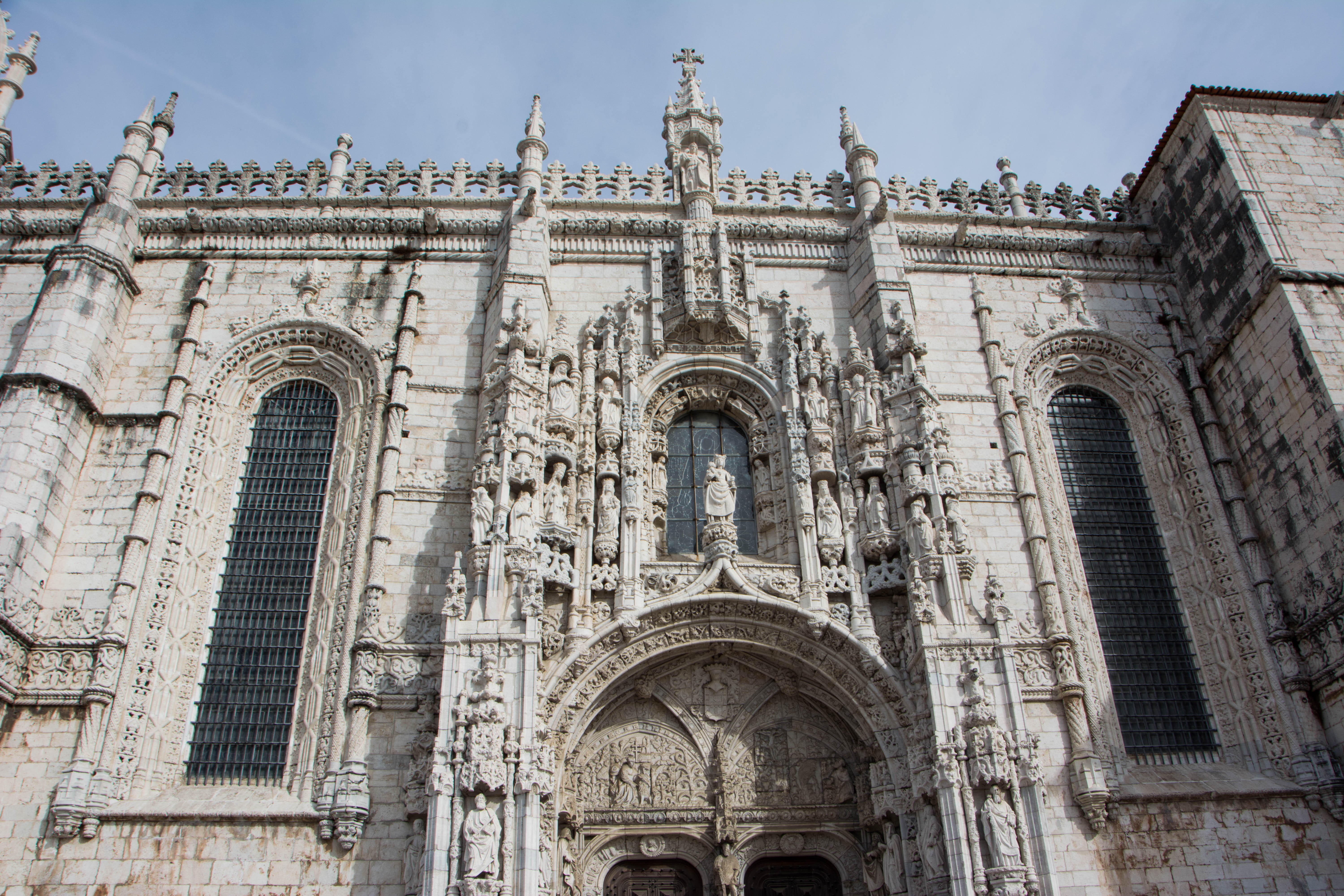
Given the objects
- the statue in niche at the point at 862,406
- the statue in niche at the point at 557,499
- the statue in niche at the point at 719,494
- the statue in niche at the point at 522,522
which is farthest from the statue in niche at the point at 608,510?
the statue in niche at the point at 862,406

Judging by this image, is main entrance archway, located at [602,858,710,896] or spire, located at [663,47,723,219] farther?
spire, located at [663,47,723,219]

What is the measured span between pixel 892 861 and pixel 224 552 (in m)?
9.61

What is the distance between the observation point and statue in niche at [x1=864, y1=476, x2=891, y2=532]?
12.8 m

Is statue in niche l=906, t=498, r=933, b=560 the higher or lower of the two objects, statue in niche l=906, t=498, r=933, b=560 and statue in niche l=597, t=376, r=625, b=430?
the lower

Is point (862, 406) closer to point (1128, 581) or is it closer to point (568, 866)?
point (1128, 581)

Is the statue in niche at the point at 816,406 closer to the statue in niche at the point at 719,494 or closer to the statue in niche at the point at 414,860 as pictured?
the statue in niche at the point at 719,494

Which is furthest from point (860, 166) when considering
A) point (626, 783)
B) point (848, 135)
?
point (626, 783)

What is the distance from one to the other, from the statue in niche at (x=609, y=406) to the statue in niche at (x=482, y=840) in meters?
5.38

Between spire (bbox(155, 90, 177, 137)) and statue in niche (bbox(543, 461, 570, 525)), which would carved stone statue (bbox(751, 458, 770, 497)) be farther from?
spire (bbox(155, 90, 177, 137))

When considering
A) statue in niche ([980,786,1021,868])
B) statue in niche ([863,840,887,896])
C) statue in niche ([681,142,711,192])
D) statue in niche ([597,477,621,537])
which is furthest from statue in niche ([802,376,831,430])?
statue in niche ([863,840,887,896])

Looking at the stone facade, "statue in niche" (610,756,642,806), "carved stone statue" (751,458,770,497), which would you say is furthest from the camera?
"carved stone statue" (751,458,770,497)

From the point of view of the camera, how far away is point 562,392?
1364 cm

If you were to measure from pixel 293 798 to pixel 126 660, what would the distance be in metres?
2.72

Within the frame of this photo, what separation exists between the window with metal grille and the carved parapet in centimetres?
745
